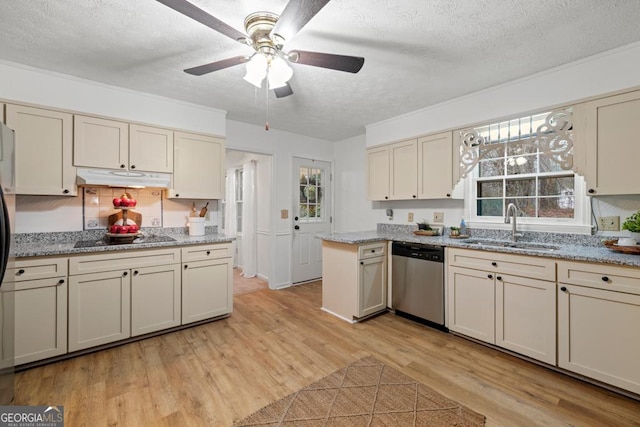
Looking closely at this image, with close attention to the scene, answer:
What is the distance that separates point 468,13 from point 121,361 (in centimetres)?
361

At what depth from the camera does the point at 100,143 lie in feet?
8.78

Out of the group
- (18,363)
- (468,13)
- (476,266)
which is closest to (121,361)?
(18,363)

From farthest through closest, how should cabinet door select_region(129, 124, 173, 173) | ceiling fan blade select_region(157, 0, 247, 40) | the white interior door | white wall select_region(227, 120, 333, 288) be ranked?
the white interior door
white wall select_region(227, 120, 333, 288)
cabinet door select_region(129, 124, 173, 173)
ceiling fan blade select_region(157, 0, 247, 40)

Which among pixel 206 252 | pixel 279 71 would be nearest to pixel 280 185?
pixel 206 252

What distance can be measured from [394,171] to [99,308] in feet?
11.3

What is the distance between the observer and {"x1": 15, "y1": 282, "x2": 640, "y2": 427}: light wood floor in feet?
5.70

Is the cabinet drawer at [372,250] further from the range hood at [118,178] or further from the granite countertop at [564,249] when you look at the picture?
the range hood at [118,178]

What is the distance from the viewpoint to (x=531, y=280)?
88.0 inches

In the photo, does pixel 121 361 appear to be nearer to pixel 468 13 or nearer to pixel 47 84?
pixel 47 84

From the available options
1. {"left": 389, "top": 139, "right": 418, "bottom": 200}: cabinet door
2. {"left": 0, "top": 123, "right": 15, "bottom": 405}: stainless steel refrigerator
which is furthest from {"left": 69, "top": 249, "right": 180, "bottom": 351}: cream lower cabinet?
{"left": 389, "top": 139, "right": 418, "bottom": 200}: cabinet door

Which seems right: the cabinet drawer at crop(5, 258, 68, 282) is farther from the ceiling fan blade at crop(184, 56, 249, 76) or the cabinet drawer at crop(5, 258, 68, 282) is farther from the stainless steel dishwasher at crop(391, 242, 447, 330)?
the stainless steel dishwasher at crop(391, 242, 447, 330)

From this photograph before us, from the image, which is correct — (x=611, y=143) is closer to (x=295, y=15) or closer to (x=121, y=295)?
(x=295, y=15)

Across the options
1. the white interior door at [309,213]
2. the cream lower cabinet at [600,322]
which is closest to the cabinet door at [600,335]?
the cream lower cabinet at [600,322]

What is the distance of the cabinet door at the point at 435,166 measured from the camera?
10.3 feet
